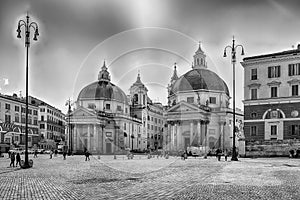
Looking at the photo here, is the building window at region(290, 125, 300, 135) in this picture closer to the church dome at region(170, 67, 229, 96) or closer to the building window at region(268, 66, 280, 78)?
the building window at region(268, 66, 280, 78)

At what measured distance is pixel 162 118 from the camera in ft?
331

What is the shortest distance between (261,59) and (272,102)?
22.3 ft

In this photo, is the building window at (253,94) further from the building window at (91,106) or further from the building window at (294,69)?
the building window at (91,106)

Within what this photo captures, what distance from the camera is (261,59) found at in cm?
6131

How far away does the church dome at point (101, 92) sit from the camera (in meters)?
109

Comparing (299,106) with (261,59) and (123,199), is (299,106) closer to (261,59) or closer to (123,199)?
(261,59)

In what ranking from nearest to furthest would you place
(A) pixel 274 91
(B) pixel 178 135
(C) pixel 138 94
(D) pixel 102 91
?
(A) pixel 274 91, (B) pixel 178 135, (D) pixel 102 91, (C) pixel 138 94

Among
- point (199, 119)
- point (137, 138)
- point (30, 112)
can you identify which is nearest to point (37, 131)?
point (30, 112)

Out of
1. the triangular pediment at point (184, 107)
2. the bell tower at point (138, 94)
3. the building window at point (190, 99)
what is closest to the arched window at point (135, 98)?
the bell tower at point (138, 94)

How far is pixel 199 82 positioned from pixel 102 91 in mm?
27987

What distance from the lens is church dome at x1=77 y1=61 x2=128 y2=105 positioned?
109500 millimetres

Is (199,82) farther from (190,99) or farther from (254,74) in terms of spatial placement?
(254,74)

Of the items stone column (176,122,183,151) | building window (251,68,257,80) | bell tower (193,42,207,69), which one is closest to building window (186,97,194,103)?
stone column (176,122,183,151)

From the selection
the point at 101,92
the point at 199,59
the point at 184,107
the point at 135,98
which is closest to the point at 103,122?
the point at 101,92
